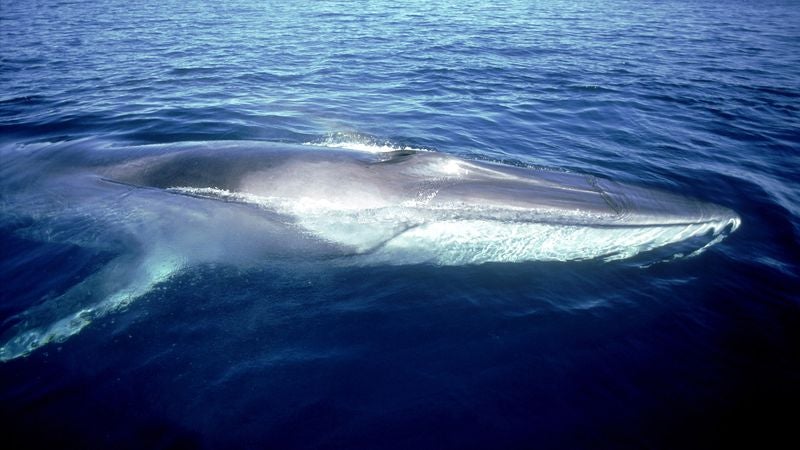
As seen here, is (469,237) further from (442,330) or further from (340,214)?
(340,214)

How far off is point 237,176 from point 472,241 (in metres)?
4.82

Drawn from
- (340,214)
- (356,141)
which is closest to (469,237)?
(340,214)

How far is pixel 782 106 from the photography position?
16.9 meters

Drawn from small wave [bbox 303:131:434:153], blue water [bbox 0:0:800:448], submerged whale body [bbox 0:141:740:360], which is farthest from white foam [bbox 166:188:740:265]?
small wave [bbox 303:131:434:153]

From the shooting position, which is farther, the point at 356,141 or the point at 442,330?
the point at 356,141

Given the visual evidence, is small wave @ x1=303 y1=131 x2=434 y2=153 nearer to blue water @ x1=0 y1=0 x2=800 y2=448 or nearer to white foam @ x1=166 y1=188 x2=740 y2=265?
blue water @ x1=0 y1=0 x2=800 y2=448

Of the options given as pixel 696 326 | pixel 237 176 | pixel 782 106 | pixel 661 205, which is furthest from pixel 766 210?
pixel 237 176

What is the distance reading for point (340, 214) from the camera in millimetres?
8070

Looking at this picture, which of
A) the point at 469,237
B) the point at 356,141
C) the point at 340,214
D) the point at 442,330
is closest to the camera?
the point at 442,330

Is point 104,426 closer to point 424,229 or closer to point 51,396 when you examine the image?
point 51,396

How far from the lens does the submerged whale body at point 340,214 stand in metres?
7.77

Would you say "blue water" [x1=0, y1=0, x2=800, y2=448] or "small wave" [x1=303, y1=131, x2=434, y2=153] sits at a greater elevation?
"small wave" [x1=303, y1=131, x2=434, y2=153]

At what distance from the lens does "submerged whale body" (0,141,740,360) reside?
306 inches

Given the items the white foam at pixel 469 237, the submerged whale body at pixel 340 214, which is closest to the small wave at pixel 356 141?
the submerged whale body at pixel 340 214
